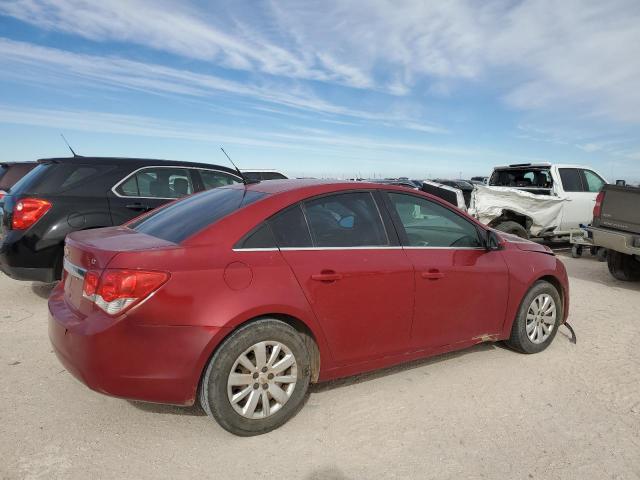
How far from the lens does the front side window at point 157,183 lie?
5.80 m

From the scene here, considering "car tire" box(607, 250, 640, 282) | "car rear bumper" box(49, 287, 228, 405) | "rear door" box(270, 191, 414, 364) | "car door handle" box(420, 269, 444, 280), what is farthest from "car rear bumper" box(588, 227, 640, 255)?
"car rear bumper" box(49, 287, 228, 405)

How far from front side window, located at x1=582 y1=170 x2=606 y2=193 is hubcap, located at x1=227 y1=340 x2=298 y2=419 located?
10.2 metres

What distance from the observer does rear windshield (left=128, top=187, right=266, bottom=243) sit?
304cm

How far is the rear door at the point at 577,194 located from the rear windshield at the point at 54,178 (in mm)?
9268

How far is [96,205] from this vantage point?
541cm

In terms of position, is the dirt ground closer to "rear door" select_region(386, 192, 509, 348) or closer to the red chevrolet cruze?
the red chevrolet cruze

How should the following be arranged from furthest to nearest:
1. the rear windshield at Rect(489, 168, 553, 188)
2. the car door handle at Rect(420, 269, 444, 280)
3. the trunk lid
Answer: the rear windshield at Rect(489, 168, 553, 188) → the car door handle at Rect(420, 269, 444, 280) → the trunk lid

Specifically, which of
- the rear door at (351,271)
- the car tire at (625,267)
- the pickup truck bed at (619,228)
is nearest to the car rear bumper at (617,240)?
the pickup truck bed at (619,228)

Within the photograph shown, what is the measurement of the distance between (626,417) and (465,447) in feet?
4.30

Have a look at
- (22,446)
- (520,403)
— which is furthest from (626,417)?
(22,446)

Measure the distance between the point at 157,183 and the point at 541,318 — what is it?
4776 millimetres

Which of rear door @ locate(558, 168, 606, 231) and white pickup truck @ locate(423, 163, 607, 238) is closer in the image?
white pickup truck @ locate(423, 163, 607, 238)

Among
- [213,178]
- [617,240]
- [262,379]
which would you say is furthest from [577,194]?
[262,379]

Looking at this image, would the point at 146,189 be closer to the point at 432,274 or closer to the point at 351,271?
the point at 351,271
